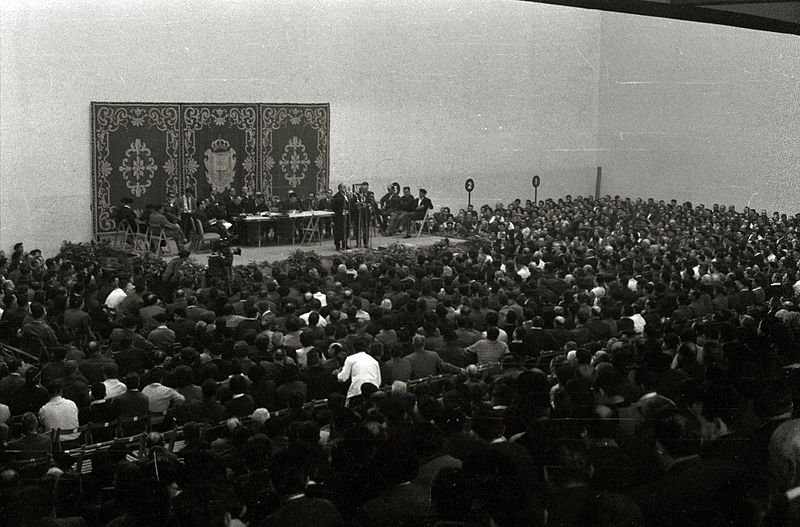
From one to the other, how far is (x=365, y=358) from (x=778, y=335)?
144 inches

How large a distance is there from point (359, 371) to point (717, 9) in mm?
5578

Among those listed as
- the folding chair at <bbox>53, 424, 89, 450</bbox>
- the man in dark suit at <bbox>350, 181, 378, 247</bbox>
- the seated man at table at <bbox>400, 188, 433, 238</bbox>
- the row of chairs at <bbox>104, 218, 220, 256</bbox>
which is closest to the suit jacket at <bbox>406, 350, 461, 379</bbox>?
the folding chair at <bbox>53, 424, 89, 450</bbox>

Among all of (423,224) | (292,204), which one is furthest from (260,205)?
(423,224)

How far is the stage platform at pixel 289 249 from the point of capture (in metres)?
17.0

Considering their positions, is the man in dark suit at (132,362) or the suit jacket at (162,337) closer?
the man in dark suit at (132,362)

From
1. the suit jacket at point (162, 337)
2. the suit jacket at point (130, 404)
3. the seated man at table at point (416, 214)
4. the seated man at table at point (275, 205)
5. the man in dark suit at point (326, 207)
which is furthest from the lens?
the seated man at table at point (416, 214)

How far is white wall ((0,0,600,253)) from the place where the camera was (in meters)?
17.7

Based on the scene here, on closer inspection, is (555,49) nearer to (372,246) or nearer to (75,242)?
(372,246)

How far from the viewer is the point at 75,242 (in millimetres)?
18188

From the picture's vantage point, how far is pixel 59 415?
24.3ft

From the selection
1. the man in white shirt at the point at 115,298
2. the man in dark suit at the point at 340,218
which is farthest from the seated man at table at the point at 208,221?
the man in white shirt at the point at 115,298

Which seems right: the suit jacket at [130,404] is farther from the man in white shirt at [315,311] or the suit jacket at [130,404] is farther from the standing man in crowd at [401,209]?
the standing man in crowd at [401,209]

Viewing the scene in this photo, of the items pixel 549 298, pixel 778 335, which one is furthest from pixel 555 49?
pixel 778 335

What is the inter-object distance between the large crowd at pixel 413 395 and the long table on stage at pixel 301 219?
13.5 ft
